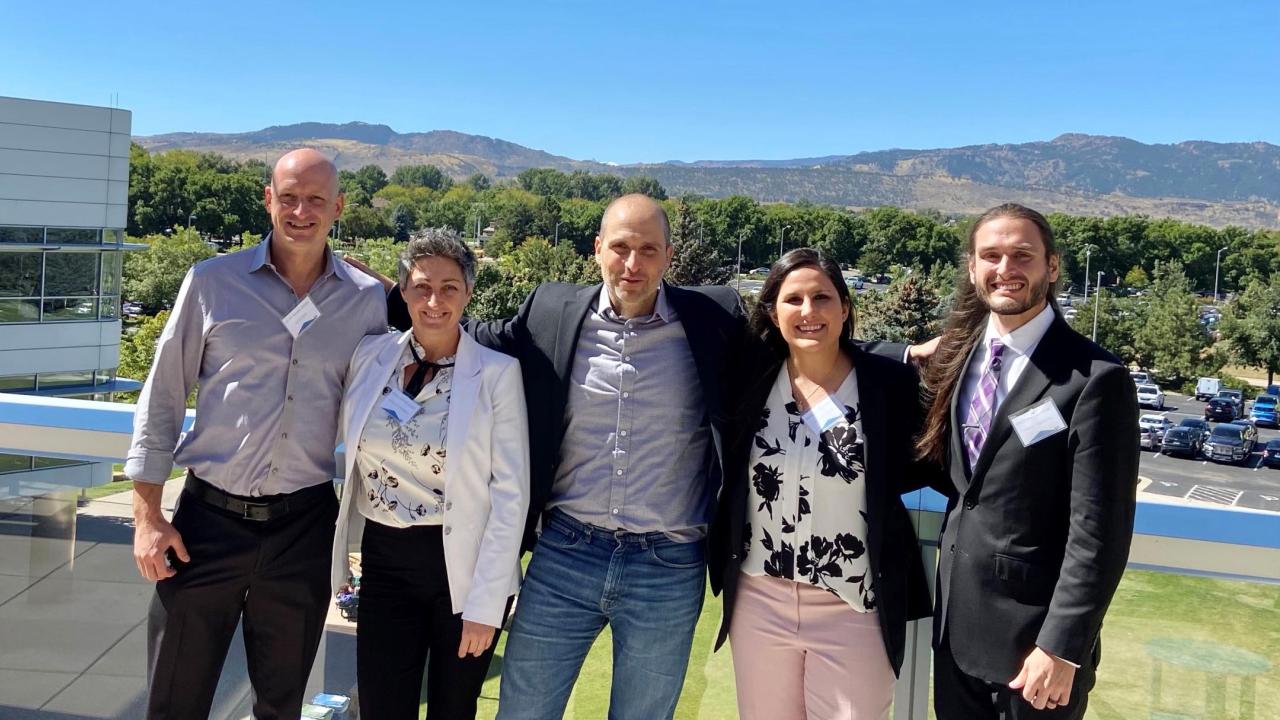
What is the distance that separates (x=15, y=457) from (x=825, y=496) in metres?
2.58

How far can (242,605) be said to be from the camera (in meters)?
2.42

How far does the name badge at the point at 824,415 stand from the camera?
2260 millimetres

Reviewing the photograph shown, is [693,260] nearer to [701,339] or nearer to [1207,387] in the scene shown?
[1207,387]

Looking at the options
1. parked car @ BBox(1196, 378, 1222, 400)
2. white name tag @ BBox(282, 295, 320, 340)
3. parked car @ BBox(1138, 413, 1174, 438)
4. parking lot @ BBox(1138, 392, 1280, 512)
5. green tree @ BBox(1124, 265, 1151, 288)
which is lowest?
parking lot @ BBox(1138, 392, 1280, 512)

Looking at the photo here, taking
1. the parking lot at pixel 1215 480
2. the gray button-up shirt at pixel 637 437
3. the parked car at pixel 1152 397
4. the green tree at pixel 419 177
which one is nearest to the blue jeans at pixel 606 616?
the gray button-up shirt at pixel 637 437

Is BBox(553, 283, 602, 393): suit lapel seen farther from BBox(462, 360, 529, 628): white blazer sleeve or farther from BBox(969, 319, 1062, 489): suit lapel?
BBox(969, 319, 1062, 489): suit lapel

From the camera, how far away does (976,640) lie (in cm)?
207

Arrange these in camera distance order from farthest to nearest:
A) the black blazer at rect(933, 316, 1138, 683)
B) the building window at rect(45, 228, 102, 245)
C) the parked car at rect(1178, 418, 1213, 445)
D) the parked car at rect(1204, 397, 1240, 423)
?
1. the parked car at rect(1204, 397, 1240, 423)
2. the parked car at rect(1178, 418, 1213, 445)
3. the building window at rect(45, 228, 102, 245)
4. the black blazer at rect(933, 316, 1138, 683)

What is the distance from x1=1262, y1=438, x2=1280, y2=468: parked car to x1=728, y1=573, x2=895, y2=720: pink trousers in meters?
51.2

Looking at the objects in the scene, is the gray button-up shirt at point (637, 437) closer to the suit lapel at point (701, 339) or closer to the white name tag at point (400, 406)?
the suit lapel at point (701, 339)

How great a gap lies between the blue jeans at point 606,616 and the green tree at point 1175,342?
64.2m

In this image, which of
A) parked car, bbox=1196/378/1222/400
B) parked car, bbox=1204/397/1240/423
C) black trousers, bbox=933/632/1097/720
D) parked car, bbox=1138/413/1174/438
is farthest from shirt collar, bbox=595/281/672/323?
parked car, bbox=1196/378/1222/400

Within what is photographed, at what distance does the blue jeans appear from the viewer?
93.0 inches

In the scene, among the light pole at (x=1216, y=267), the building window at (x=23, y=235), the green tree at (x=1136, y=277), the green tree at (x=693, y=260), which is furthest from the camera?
the green tree at (x=1136, y=277)
